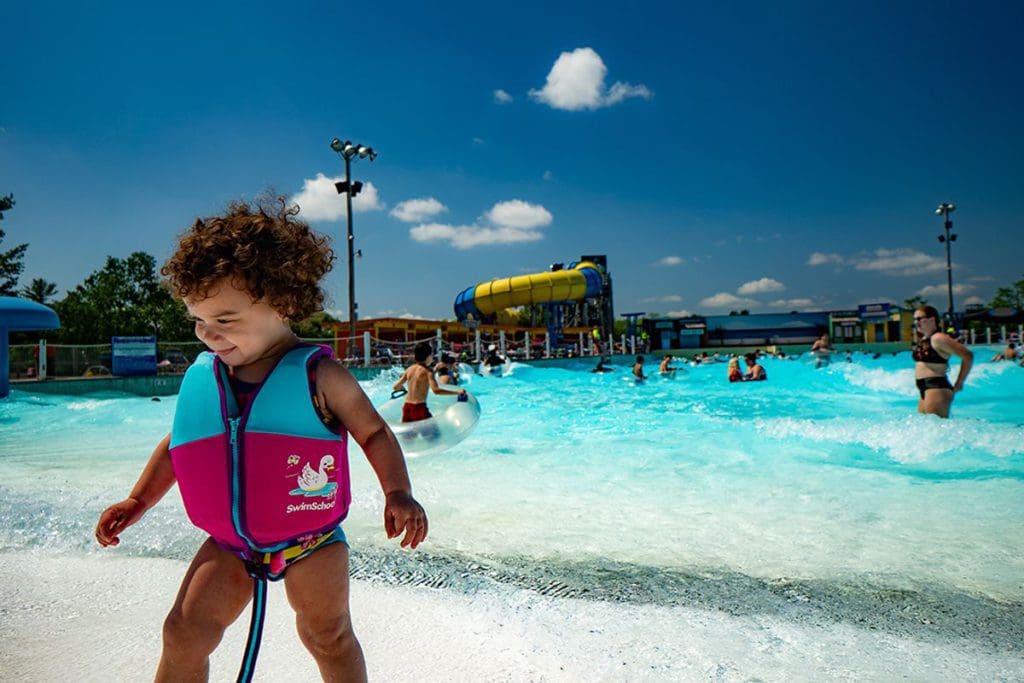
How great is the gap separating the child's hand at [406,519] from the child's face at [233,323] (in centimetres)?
48

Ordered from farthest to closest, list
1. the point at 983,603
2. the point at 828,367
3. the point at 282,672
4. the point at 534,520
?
the point at 828,367
the point at 534,520
the point at 983,603
the point at 282,672

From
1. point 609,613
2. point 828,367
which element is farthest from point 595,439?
point 828,367

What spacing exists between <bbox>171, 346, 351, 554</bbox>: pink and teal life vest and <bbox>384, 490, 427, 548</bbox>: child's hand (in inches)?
6.4

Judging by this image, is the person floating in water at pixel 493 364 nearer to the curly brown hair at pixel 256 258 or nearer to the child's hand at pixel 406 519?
the curly brown hair at pixel 256 258

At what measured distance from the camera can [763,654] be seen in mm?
1849

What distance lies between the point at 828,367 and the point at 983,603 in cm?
2465

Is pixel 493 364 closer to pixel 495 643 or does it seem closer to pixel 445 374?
pixel 445 374

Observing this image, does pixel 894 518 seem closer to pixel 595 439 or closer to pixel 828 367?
pixel 595 439

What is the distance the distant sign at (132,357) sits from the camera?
16312 mm

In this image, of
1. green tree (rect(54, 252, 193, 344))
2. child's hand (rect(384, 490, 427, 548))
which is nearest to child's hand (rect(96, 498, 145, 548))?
child's hand (rect(384, 490, 427, 548))

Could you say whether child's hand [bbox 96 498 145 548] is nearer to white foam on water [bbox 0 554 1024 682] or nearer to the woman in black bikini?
white foam on water [bbox 0 554 1024 682]

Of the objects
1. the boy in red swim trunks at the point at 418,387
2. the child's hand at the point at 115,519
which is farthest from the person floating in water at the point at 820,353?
the child's hand at the point at 115,519

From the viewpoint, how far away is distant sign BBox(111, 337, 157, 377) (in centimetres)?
1631

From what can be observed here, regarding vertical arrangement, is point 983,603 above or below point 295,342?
below
